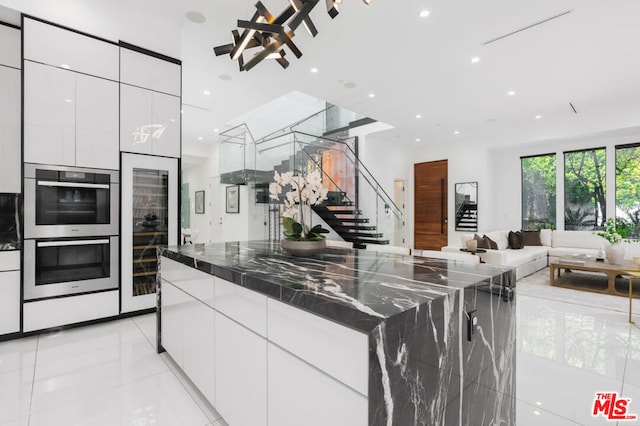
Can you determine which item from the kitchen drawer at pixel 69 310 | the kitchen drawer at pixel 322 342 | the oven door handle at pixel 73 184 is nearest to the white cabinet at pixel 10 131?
the oven door handle at pixel 73 184

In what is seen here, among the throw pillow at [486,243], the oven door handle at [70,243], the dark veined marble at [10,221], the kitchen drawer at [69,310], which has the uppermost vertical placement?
the dark veined marble at [10,221]

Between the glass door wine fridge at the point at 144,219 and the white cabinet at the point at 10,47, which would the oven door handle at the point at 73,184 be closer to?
the glass door wine fridge at the point at 144,219

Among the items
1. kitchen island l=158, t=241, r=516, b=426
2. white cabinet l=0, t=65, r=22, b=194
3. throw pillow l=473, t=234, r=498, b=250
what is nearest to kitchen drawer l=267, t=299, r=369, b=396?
kitchen island l=158, t=241, r=516, b=426

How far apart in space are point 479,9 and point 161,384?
457 centimetres

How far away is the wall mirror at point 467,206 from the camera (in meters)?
8.41

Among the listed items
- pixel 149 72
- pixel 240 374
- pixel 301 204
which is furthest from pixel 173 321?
pixel 149 72

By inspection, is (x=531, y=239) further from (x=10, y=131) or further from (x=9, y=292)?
(x=10, y=131)

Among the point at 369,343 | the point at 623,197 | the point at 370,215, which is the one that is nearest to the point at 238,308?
the point at 369,343

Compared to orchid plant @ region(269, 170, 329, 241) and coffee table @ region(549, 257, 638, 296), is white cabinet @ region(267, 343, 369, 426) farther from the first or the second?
coffee table @ region(549, 257, 638, 296)

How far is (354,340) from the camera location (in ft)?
3.04

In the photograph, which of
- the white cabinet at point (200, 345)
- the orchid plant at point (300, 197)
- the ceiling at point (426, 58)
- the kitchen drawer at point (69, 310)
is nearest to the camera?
the white cabinet at point (200, 345)

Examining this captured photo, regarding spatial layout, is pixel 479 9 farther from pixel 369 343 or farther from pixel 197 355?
pixel 197 355

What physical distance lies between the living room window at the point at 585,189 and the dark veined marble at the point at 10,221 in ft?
33.2

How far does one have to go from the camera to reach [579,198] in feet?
24.3
